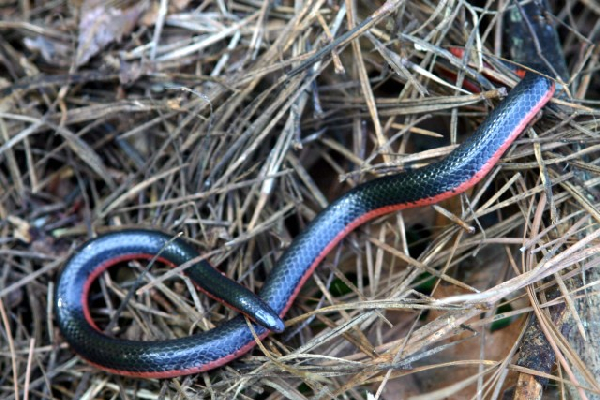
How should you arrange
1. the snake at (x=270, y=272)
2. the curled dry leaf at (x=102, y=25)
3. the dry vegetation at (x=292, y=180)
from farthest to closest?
the curled dry leaf at (x=102, y=25)
the snake at (x=270, y=272)
the dry vegetation at (x=292, y=180)

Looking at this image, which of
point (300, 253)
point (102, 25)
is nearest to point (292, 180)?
point (300, 253)

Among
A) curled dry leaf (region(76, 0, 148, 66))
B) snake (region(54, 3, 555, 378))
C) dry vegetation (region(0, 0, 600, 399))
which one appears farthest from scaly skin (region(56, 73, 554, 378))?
curled dry leaf (region(76, 0, 148, 66))

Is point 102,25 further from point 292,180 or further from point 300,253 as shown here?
point 300,253

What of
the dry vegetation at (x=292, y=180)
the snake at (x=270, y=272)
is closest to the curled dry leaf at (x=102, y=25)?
the dry vegetation at (x=292, y=180)

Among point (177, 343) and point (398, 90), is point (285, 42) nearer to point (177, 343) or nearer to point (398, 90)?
point (398, 90)

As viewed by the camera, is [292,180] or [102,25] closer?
[292,180]

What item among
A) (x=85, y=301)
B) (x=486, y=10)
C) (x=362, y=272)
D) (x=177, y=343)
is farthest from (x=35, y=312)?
(x=486, y=10)

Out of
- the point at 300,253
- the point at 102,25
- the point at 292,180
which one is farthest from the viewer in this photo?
the point at 102,25

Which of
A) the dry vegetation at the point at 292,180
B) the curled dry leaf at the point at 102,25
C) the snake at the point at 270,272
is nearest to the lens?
the dry vegetation at the point at 292,180

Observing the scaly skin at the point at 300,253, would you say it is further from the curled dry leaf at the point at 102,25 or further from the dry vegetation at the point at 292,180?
the curled dry leaf at the point at 102,25
